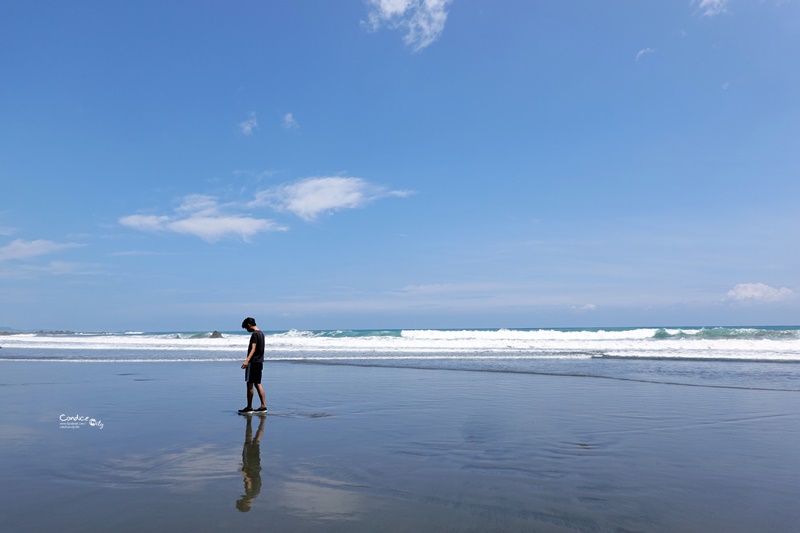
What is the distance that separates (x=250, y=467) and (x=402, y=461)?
76.3 inches

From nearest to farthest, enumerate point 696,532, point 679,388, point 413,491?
point 696,532
point 413,491
point 679,388

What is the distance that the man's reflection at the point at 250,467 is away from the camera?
5.15 metres

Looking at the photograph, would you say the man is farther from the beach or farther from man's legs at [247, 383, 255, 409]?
the beach

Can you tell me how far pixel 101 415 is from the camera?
999 centimetres

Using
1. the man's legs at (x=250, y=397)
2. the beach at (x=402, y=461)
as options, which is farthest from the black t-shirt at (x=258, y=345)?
the beach at (x=402, y=461)

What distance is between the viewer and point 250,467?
253 inches

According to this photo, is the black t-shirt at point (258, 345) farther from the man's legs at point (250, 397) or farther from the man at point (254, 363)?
the man's legs at point (250, 397)

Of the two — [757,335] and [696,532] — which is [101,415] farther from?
[757,335]

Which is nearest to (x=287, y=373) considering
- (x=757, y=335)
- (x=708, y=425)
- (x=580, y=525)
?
(x=708, y=425)

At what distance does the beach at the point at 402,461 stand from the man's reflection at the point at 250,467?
0.04 m

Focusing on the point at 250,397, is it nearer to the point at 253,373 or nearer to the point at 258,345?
the point at 253,373

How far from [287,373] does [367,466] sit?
41.6ft

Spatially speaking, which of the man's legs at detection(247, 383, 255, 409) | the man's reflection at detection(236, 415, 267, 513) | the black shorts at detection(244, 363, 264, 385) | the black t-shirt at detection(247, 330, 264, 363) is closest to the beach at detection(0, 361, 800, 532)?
the man's reflection at detection(236, 415, 267, 513)

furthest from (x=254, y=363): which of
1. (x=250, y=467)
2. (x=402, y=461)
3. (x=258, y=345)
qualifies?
(x=402, y=461)
